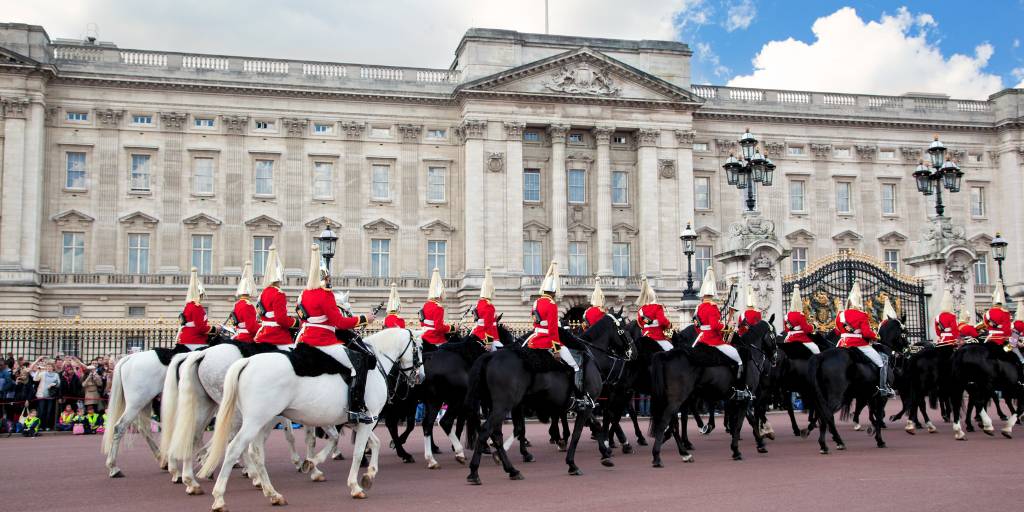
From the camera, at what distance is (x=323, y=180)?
49219 millimetres

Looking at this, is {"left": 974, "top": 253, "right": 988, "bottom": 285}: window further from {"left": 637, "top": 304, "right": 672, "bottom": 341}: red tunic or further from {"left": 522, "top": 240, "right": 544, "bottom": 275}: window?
{"left": 637, "top": 304, "right": 672, "bottom": 341}: red tunic

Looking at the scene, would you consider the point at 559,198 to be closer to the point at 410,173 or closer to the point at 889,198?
the point at 410,173

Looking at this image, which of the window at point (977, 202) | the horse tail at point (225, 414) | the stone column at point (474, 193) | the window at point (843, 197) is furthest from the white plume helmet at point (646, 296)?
the window at point (977, 202)

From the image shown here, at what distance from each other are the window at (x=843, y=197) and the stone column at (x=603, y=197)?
13484mm

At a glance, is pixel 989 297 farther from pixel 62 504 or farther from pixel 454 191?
pixel 62 504

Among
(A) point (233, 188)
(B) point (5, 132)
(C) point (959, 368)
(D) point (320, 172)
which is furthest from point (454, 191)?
(C) point (959, 368)

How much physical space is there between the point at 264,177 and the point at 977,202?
38.9 m

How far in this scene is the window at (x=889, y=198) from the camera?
181 feet

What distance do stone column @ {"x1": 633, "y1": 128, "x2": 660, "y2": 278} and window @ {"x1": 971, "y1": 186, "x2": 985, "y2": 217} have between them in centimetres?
1911

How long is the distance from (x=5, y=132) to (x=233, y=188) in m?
10.1

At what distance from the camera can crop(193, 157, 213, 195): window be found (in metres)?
Answer: 47.8

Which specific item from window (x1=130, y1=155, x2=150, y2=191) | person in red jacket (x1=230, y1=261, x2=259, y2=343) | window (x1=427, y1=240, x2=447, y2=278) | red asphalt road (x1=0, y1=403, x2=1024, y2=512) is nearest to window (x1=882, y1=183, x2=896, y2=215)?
window (x1=427, y1=240, x2=447, y2=278)

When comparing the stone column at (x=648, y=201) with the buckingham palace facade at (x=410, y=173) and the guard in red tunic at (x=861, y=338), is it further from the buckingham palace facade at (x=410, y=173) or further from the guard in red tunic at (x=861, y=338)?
Answer: the guard in red tunic at (x=861, y=338)

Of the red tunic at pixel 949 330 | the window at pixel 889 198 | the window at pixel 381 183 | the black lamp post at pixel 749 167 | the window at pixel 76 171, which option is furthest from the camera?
the window at pixel 889 198
